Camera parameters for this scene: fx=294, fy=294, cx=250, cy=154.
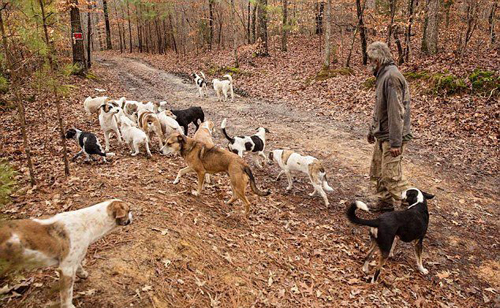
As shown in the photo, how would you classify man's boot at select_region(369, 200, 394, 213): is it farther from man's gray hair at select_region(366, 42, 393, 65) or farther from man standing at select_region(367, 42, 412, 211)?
man's gray hair at select_region(366, 42, 393, 65)

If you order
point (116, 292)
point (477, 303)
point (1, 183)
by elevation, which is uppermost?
point (1, 183)

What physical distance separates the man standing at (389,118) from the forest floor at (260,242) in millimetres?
1257

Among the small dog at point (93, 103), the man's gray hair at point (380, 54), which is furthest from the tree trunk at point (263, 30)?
the man's gray hair at point (380, 54)

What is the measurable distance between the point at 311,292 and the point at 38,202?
193 inches

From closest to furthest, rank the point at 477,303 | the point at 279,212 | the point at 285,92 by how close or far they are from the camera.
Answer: the point at 477,303 → the point at 279,212 → the point at 285,92

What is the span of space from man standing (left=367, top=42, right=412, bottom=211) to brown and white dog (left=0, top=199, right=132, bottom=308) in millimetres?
4669

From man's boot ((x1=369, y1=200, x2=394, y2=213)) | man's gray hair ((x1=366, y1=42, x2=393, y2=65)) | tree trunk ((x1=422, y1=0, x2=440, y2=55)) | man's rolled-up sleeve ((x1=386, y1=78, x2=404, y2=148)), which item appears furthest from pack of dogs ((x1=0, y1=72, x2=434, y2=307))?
tree trunk ((x1=422, y1=0, x2=440, y2=55))

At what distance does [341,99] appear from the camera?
14.8 meters

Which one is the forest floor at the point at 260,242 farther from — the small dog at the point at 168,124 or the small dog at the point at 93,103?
the small dog at the point at 93,103

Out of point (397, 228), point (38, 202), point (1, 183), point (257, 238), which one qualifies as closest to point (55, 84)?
point (38, 202)

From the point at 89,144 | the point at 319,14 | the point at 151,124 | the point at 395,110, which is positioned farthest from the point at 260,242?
the point at 319,14

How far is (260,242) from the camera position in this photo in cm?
548

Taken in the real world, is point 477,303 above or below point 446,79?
below

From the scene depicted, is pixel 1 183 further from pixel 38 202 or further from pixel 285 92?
pixel 285 92
